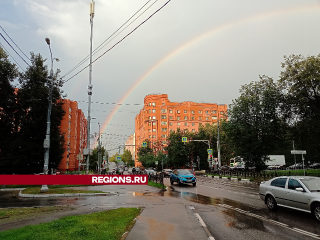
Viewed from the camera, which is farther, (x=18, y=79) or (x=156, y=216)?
(x=18, y=79)

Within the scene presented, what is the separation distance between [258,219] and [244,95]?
30.4 metres

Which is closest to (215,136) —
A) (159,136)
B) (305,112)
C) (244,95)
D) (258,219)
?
(244,95)

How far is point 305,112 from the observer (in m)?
29.2

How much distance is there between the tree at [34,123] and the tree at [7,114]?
0.61 m

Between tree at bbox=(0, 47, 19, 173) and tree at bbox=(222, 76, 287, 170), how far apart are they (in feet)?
91.4

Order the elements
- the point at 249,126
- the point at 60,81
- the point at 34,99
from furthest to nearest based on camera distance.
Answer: the point at 249,126 < the point at 60,81 < the point at 34,99

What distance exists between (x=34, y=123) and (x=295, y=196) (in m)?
27.6

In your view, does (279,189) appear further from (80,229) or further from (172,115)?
(172,115)

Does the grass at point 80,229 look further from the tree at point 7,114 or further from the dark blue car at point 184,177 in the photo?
the tree at point 7,114

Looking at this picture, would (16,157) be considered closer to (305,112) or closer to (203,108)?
(305,112)

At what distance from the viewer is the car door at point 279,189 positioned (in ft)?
31.8

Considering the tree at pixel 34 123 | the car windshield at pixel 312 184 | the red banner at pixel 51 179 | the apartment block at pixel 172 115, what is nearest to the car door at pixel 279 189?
the car windshield at pixel 312 184

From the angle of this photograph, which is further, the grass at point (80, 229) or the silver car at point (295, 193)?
the silver car at point (295, 193)

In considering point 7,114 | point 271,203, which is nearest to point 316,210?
point 271,203
